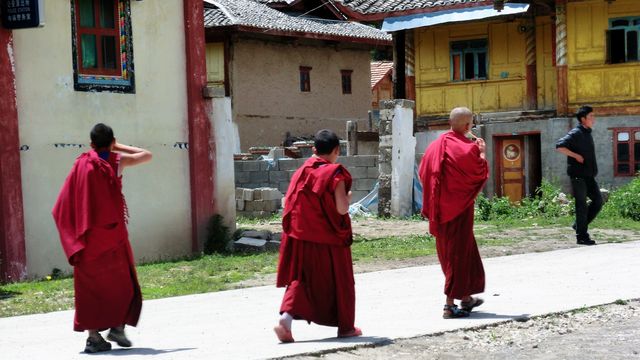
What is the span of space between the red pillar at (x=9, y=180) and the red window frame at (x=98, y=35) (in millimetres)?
1275

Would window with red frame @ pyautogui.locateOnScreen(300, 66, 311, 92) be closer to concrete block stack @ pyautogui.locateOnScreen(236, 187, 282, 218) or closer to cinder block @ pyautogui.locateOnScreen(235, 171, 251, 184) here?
cinder block @ pyautogui.locateOnScreen(235, 171, 251, 184)

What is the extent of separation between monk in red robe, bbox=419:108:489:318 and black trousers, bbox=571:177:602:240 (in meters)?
5.98

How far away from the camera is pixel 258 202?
21953 mm

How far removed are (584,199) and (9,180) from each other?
738 cm

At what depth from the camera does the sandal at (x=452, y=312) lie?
29.4 ft

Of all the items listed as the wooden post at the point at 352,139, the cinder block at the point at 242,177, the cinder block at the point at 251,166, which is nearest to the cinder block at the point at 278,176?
the cinder block at the point at 251,166

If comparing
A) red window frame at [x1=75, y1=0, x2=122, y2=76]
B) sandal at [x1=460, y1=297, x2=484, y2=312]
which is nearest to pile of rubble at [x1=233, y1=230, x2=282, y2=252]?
red window frame at [x1=75, y1=0, x2=122, y2=76]

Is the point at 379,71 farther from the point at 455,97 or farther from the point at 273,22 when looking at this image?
the point at 455,97

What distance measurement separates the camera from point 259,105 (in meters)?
34.2

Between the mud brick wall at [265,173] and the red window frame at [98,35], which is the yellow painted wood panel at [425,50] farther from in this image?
the red window frame at [98,35]

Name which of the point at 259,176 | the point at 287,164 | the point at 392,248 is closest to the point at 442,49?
the point at 287,164

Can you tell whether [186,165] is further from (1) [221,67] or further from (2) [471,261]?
(1) [221,67]

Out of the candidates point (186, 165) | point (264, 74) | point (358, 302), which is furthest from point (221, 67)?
point (358, 302)

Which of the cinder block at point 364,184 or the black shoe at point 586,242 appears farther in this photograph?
the cinder block at point 364,184
